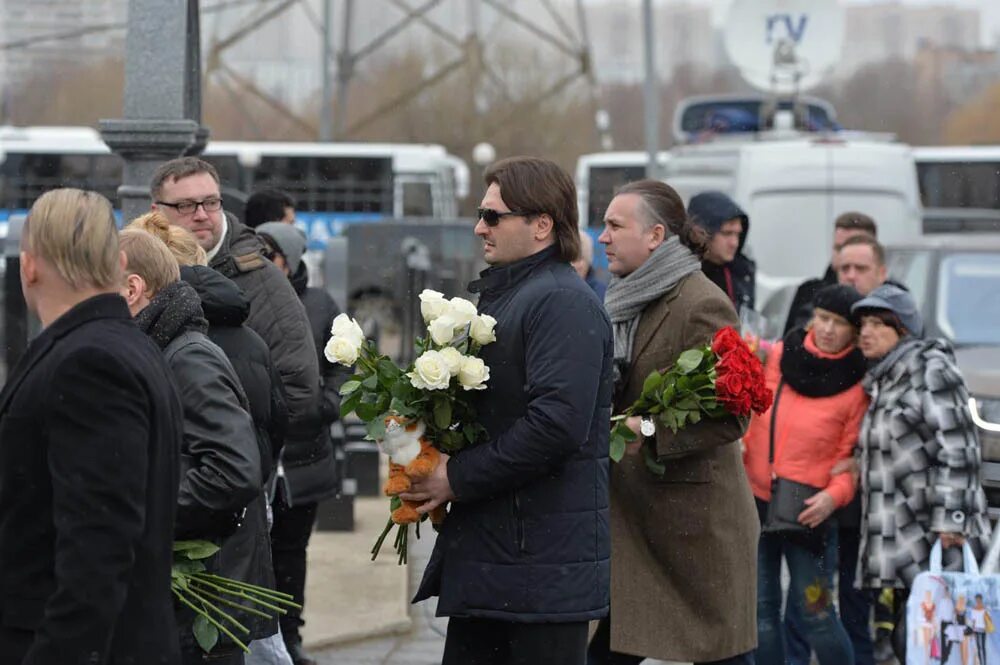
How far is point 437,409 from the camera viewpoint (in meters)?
4.34

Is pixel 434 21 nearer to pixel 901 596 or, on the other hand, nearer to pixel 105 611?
pixel 901 596

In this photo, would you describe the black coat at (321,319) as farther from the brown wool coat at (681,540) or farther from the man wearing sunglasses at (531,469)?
the man wearing sunglasses at (531,469)

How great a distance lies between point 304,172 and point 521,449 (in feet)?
109

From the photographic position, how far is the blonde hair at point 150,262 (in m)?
4.10

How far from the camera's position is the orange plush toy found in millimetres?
4324

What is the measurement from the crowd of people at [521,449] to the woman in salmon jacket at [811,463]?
1 centimetres

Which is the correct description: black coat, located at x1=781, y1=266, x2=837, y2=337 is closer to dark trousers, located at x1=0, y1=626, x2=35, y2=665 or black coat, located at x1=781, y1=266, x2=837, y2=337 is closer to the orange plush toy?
the orange plush toy

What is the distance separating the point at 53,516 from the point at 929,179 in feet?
102

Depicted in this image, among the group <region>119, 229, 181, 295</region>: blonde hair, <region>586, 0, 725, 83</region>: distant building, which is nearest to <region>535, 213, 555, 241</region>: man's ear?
<region>119, 229, 181, 295</region>: blonde hair

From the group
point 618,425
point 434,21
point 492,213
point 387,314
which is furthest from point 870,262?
point 434,21

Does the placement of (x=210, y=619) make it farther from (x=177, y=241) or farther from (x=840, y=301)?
(x=840, y=301)

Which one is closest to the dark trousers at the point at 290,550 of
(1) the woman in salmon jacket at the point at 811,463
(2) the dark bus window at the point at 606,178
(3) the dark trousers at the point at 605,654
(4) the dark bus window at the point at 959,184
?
(3) the dark trousers at the point at 605,654

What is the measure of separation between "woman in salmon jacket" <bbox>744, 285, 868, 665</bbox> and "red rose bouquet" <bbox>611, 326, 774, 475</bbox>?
4.81 ft

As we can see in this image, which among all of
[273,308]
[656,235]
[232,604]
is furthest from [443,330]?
[273,308]
